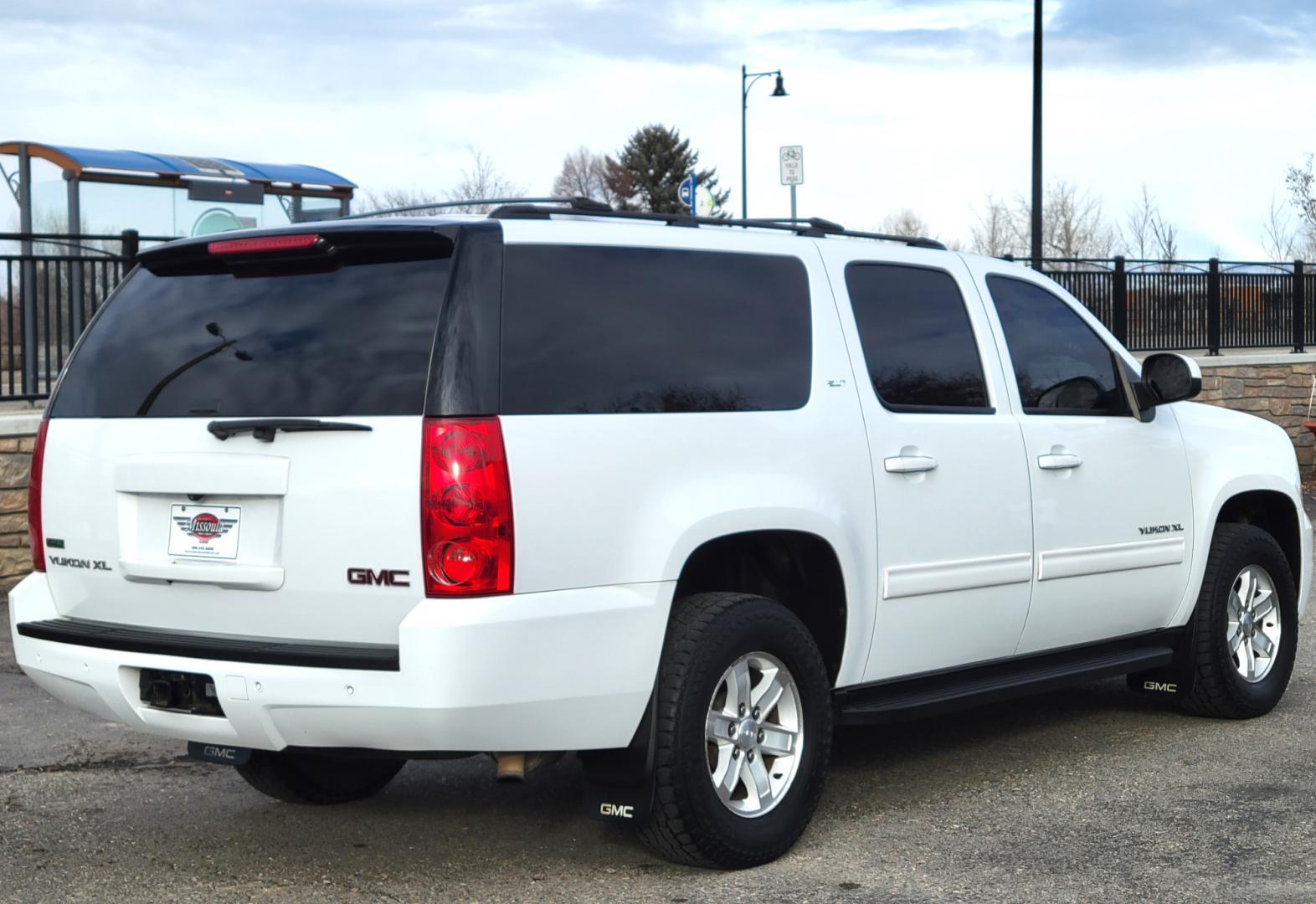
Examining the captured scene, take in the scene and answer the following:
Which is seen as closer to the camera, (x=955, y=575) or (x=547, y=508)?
(x=547, y=508)

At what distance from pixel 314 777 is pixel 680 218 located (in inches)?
87.6

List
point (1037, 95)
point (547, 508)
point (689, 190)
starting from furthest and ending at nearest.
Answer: point (689, 190), point (1037, 95), point (547, 508)

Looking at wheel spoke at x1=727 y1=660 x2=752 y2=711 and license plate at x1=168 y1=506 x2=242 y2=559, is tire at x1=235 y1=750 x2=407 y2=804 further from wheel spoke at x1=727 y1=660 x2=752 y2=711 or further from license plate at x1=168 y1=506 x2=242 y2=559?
wheel spoke at x1=727 y1=660 x2=752 y2=711

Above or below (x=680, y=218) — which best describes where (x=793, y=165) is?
above

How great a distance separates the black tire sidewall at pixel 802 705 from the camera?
4648 millimetres

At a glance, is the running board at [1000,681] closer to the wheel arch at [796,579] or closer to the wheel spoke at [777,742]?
the wheel arch at [796,579]

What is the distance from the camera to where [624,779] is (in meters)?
4.63

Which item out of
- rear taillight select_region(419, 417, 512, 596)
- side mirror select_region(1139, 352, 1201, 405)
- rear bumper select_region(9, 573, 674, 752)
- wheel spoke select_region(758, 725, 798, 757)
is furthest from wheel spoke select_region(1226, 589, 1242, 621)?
rear taillight select_region(419, 417, 512, 596)

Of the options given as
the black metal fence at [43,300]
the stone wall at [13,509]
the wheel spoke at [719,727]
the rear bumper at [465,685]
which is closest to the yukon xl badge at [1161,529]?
the wheel spoke at [719,727]

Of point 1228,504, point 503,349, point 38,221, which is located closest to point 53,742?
point 503,349

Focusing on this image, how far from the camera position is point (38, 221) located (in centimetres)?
1888

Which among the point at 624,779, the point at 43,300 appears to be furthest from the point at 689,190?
the point at 624,779

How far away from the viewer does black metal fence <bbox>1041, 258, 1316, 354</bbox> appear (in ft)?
59.5

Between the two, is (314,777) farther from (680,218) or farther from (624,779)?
(680,218)
